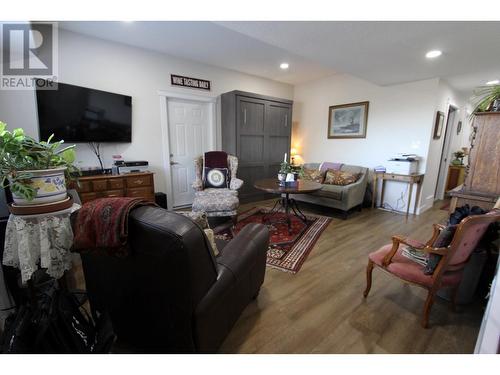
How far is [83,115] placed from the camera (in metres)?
2.80

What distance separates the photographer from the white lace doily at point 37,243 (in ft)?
3.87

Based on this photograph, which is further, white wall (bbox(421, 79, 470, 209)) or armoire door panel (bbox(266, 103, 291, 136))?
armoire door panel (bbox(266, 103, 291, 136))

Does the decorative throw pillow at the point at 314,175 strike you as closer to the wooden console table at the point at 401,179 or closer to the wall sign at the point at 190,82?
the wooden console table at the point at 401,179

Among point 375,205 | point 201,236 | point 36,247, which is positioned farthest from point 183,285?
point 375,205

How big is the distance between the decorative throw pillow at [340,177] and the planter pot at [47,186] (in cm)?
367

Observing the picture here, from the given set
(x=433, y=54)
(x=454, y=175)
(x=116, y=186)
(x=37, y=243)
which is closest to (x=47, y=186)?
(x=37, y=243)

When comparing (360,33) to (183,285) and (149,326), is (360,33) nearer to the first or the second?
(183,285)

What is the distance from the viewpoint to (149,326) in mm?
1063

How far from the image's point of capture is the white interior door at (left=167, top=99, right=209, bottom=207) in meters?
3.84

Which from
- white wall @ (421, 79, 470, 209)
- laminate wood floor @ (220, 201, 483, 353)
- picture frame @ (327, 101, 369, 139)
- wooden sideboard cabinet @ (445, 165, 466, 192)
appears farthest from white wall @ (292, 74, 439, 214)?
laminate wood floor @ (220, 201, 483, 353)

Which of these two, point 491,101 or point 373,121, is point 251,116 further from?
point 491,101

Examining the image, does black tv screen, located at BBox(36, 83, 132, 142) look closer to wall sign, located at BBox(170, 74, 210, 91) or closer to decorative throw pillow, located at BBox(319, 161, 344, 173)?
wall sign, located at BBox(170, 74, 210, 91)
